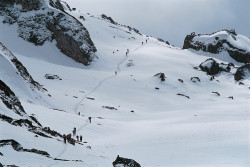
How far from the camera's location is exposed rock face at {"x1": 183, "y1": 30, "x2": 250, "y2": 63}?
104 metres

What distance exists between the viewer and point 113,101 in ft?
176

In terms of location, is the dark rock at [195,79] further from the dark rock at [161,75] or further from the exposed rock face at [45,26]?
the exposed rock face at [45,26]

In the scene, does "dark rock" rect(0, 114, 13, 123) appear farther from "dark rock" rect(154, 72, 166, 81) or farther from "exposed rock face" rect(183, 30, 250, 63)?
"exposed rock face" rect(183, 30, 250, 63)

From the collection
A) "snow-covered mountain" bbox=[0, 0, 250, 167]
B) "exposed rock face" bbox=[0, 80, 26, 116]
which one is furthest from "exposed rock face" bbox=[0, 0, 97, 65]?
"exposed rock face" bbox=[0, 80, 26, 116]

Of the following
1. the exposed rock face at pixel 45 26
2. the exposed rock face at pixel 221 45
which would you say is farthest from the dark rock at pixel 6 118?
the exposed rock face at pixel 221 45

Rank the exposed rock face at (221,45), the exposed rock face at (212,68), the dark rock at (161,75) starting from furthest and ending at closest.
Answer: the exposed rock face at (221,45) < the exposed rock face at (212,68) < the dark rock at (161,75)

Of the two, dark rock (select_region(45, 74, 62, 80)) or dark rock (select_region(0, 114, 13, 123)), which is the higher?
dark rock (select_region(45, 74, 62, 80))

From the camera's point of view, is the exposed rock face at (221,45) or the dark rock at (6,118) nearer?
the dark rock at (6,118)

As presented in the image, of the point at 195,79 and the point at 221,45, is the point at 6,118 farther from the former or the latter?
the point at 221,45

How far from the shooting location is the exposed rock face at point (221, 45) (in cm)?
10381

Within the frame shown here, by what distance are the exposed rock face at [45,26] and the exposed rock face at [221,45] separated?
145 ft

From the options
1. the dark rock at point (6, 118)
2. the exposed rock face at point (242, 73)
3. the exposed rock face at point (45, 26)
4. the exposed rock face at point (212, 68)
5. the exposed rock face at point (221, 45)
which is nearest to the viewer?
the dark rock at point (6, 118)

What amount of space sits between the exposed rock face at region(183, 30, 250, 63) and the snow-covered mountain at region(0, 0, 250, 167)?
1020mm

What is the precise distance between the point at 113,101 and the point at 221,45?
211 ft
